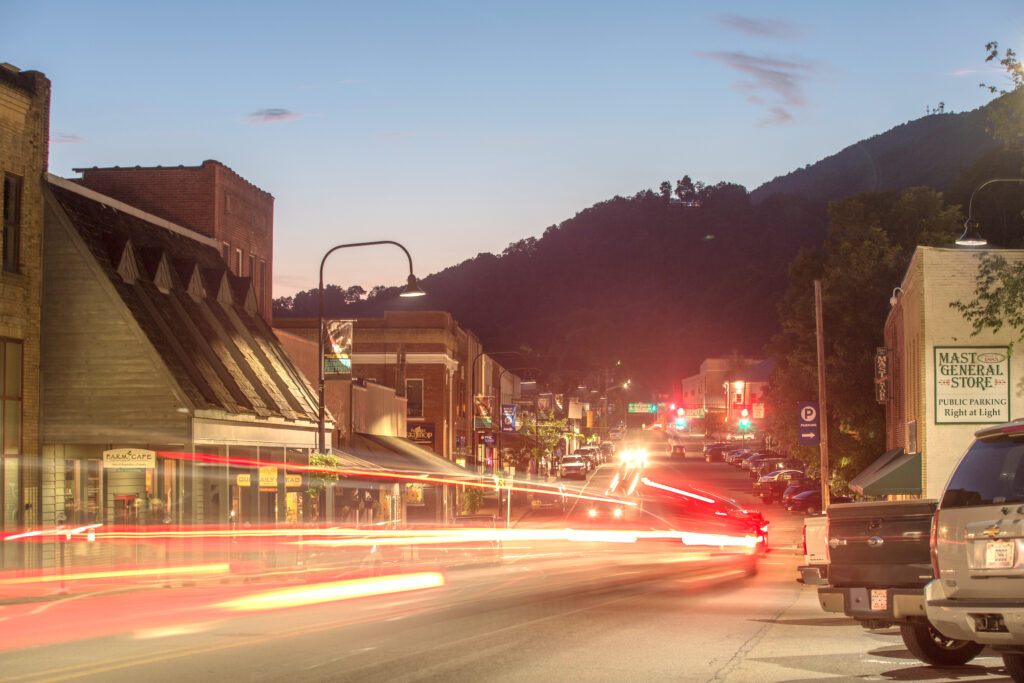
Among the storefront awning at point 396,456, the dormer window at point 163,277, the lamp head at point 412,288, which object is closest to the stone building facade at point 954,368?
the lamp head at point 412,288

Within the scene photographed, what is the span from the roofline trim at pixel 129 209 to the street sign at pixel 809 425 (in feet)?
72.5

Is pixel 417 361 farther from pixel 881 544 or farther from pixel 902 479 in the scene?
pixel 881 544

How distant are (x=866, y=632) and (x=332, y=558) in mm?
19052

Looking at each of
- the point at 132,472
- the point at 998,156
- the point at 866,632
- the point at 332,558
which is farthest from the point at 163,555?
the point at 998,156

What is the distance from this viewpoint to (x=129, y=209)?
34.8 metres

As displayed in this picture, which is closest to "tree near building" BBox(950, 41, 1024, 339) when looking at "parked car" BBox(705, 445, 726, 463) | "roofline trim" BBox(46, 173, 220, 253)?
"roofline trim" BBox(46, 173, 220, 253)

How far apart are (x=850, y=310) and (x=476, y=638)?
4104cm

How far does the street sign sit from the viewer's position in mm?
44562

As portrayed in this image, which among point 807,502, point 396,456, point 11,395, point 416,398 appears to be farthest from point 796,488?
point 11,395

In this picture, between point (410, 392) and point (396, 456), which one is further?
point (410, 392)

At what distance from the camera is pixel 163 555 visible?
31.6m

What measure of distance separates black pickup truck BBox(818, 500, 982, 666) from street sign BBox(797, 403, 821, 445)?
3186cm

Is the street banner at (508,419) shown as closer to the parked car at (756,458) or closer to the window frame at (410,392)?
the window frame at (410,392)

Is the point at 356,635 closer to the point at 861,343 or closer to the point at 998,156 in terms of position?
the point at 861,343
